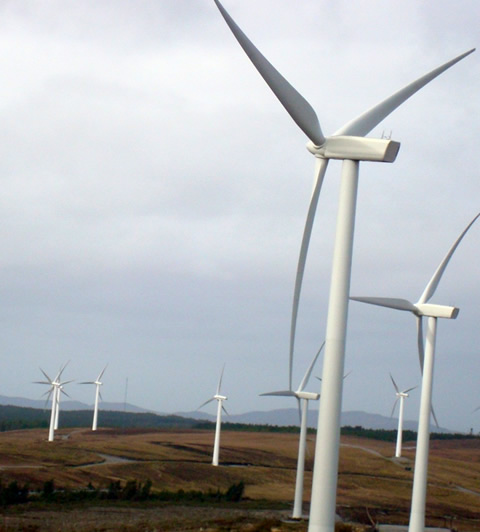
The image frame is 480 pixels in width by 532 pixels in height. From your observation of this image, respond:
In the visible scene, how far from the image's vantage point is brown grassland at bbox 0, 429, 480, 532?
51.6 m

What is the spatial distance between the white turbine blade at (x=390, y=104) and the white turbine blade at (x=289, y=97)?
175cm

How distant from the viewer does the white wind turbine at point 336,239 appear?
1967 centimetres

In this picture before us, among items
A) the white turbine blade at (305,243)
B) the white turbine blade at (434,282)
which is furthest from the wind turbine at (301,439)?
the white turbine blade at (305,243)

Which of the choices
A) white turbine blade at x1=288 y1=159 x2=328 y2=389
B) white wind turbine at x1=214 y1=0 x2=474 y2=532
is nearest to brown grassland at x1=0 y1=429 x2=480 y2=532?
white turbine blade at x1=288 y1=159 x2=328 y2=389

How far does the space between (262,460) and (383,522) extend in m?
43.3

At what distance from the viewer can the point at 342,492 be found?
79625 millimetres

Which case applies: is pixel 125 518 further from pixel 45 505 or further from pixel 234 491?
pixel 234 491

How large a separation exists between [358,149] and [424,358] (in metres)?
17.8

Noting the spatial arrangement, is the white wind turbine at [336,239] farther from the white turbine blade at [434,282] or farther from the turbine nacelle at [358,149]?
the white turbine blade at [434,282]

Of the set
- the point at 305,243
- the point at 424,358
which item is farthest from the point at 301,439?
the point at 305,243

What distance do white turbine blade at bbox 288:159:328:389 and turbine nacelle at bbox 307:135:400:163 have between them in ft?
2.36

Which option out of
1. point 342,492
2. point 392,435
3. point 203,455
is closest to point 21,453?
point 203,455

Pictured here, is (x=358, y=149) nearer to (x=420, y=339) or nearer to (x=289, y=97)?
(x=289, y=97)

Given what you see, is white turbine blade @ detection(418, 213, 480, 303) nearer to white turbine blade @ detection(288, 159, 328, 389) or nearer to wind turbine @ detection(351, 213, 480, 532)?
wind turbine @ detection(351, 213, 480, 532)
